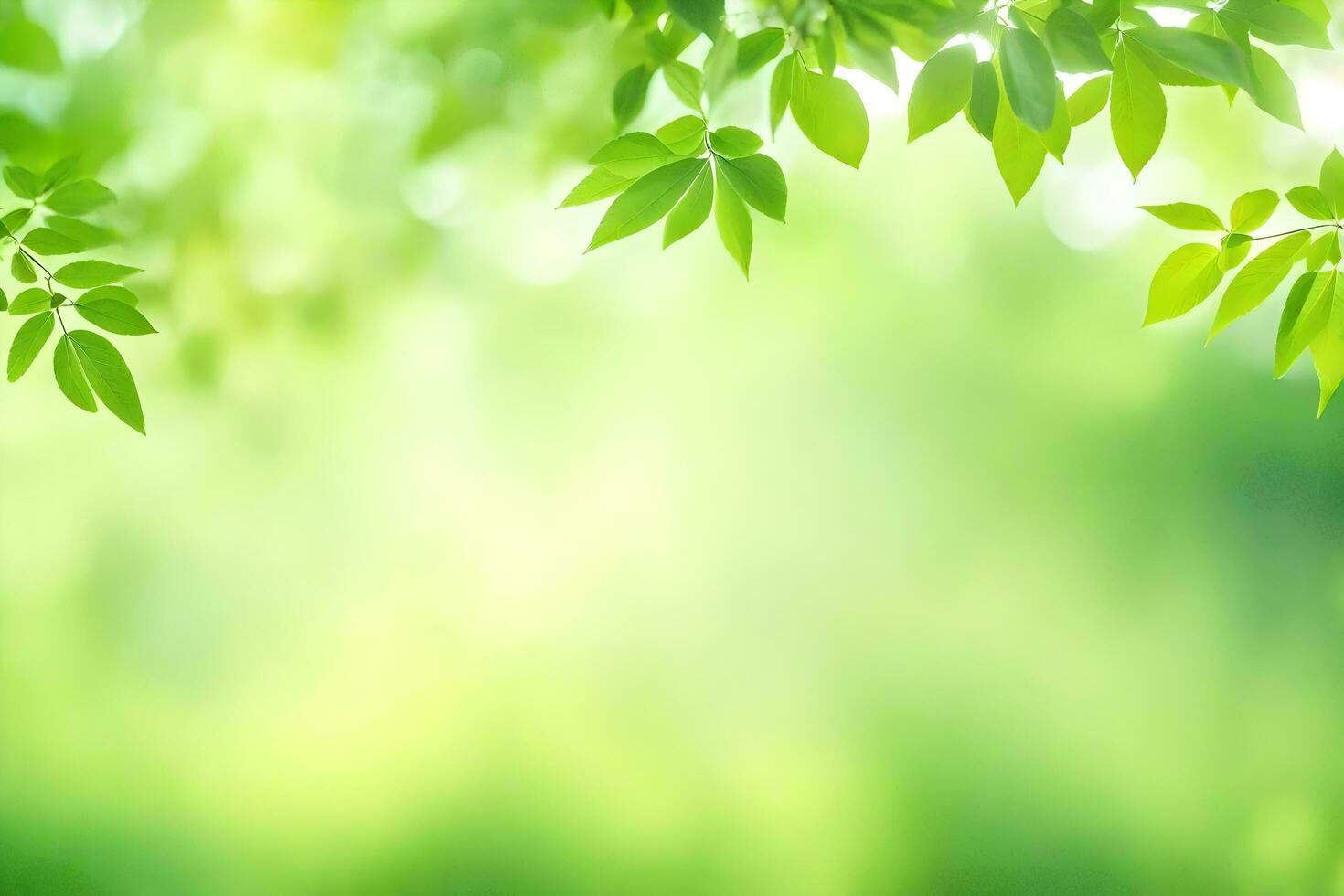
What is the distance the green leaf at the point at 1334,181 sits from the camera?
0.49 meters

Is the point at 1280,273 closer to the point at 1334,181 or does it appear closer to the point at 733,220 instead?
the point at 1334,181

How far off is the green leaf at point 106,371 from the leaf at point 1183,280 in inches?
25.5

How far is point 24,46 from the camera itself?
94 cm

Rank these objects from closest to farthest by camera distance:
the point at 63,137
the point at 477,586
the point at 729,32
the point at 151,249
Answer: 1. the point at 729,32
2. the point at 63,137
3. the point at 151,249
4. the point at 477,586

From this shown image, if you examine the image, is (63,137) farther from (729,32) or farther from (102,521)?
(729,32)

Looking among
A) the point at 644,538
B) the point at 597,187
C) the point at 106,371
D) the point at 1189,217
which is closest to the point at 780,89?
the point at 597,187

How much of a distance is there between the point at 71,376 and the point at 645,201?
410 mm

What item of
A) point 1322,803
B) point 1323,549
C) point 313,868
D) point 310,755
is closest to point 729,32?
point 310,755

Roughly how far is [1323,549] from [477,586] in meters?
1.50

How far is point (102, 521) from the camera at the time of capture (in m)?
1.44

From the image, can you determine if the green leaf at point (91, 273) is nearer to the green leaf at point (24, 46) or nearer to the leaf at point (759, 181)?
the leaf at point (759, 181)

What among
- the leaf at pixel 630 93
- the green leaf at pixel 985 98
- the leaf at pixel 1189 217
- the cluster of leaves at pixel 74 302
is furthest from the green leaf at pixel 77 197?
the leaf at pixel 1189 217

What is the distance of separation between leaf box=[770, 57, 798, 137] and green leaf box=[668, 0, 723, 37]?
7 cm

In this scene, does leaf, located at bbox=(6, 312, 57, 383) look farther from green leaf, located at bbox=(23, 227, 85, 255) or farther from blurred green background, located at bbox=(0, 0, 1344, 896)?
blurred green background, located at bbox=(0, 0, 1344, 896)
